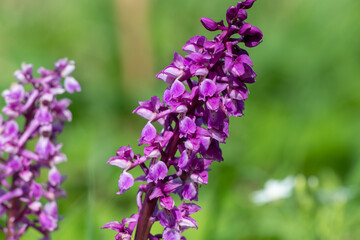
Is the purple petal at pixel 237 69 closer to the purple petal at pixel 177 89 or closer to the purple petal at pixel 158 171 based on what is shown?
the purple petal at pixel 177 89

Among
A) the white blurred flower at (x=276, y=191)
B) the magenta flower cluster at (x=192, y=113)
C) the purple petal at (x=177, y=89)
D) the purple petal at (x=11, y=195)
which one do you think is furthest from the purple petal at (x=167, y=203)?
the white blurred flower at (x=276, y=191)

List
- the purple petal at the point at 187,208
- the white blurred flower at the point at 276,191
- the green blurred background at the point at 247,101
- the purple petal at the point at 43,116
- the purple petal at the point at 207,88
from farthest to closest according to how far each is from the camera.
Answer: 1. the green blurred background at the point at 247,101
2. the white blurred flower at the point at 276,191
3. the purple petal at the point at 43,116
4. the purple petal at the point at 187,208
5. the purple petal at the point at 207,88

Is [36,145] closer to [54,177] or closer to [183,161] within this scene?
[54,177]

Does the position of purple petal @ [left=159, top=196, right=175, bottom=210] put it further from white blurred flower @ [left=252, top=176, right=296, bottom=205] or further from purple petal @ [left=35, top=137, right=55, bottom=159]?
white blurred flower @ [left=252, top=176, right=296, bottom=205]

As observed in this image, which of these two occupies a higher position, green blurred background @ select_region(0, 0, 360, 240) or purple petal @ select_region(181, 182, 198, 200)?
green blurred background @ select_region(0, 0, 360, 240)

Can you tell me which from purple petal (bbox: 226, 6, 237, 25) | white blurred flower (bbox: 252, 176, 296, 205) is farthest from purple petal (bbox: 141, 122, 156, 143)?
white blurred flower (bbox: 252, 176, 296, 205)

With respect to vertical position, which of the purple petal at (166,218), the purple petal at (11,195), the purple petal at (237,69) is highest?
the purple petal at (237,69)
